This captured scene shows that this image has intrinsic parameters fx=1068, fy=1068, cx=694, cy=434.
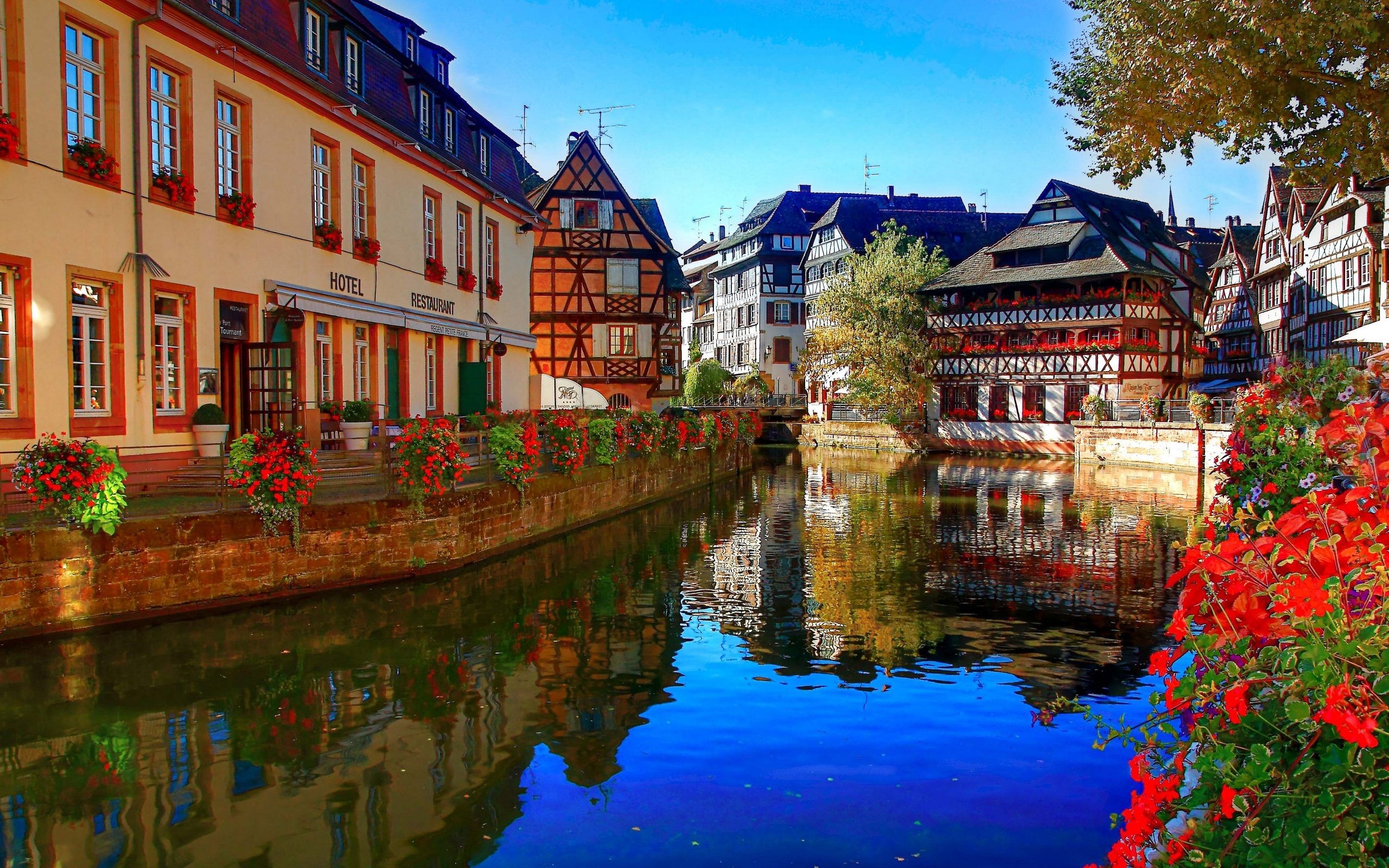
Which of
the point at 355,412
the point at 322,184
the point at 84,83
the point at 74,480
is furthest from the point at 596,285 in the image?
the point at 74,480

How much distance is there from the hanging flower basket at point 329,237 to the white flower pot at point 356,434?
3.22 m

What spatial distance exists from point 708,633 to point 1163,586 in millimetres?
6819

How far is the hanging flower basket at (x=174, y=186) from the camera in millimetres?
14375

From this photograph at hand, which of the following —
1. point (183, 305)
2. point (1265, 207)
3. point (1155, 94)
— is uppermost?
point (1265, 207)

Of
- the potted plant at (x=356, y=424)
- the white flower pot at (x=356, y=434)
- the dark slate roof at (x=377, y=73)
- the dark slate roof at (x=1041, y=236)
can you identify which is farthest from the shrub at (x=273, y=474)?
the dark slate roof at (x=1041, y=236)

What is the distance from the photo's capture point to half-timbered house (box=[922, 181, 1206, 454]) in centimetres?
4834

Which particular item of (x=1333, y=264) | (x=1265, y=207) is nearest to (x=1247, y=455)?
(x=1333, y=264)

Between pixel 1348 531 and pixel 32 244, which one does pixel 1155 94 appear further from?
pixel 32 244

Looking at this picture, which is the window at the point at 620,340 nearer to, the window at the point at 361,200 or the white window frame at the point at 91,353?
the window at the point at 361,200

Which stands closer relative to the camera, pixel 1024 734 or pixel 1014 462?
pixel 1024 734

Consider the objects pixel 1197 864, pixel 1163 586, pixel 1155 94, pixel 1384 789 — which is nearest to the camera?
pixel 1384 789

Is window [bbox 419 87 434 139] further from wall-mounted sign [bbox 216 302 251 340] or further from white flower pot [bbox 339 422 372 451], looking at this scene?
white flower pot [bbox 339 422 372 451]

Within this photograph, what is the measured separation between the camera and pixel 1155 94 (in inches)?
519

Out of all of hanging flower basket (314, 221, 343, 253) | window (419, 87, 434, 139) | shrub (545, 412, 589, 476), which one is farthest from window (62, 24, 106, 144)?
window (419, 87, 434, 139)
